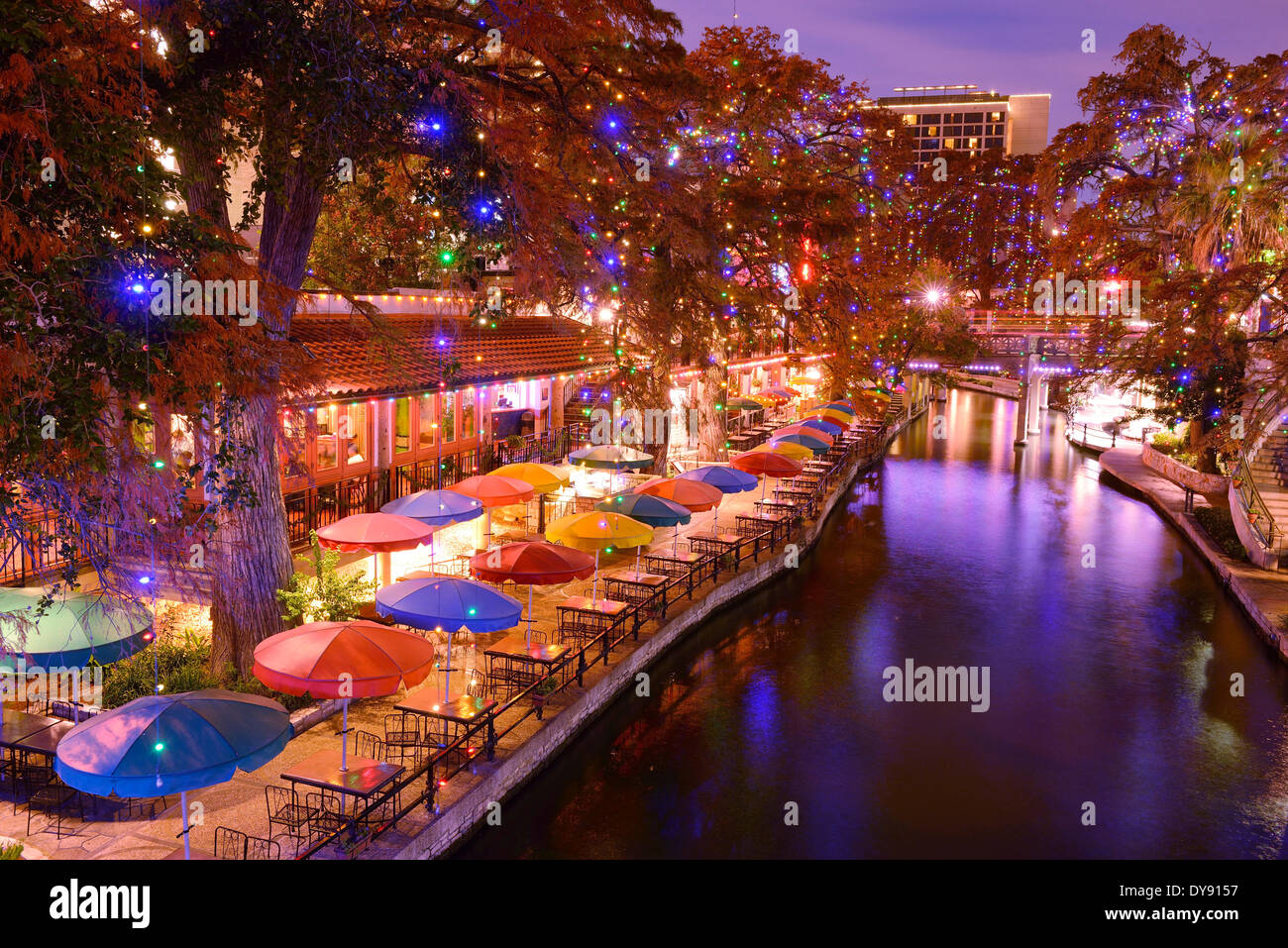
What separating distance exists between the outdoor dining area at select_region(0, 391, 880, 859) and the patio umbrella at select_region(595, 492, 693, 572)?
0.14 ft

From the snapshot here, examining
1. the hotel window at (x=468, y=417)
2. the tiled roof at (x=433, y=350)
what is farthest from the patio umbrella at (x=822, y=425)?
the hotel window at (x=468, y=417)

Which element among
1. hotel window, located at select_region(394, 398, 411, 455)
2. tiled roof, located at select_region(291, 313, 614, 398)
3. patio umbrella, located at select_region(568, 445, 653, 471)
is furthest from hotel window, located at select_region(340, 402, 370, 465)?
patio umbrella, located at select_region(568, 445, 653, 471)

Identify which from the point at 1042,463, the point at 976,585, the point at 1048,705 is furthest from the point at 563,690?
the point at 1042,463

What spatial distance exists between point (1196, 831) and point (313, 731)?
1109 cm

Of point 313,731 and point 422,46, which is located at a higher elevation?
point 422,46

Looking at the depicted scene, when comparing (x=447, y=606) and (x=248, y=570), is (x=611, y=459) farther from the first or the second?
(x=447, y=606)

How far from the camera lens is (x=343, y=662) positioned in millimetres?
10414

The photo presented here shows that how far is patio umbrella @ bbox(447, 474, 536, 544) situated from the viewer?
19.9 meters

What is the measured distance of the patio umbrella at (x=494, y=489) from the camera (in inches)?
782

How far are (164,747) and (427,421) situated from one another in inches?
674

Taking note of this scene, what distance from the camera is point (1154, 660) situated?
1914cm

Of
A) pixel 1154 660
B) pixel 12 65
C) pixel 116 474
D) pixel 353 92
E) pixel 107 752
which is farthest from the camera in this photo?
pixel 1154 660

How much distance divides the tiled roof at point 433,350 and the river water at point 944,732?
20.5ft
